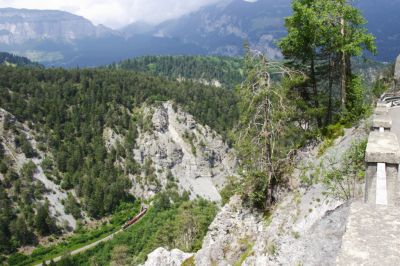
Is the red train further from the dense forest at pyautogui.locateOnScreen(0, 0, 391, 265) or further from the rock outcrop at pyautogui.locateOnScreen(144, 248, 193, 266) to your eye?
the rock outcrop at pyautogui.locateOnScreen(144, 248, 193, 266)

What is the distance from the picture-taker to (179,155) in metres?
147

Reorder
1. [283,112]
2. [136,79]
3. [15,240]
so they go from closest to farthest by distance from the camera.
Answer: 1. [283,112]
2. [15,240]
3. [136,79]

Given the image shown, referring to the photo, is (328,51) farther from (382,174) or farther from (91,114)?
(91,114)

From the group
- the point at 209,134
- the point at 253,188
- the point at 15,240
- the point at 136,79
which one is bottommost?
the point at 15,240

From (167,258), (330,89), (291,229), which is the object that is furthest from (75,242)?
(291,229)

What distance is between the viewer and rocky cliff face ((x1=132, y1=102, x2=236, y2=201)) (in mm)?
134875

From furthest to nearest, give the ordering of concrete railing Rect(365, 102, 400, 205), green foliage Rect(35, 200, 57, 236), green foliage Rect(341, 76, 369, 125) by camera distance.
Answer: green foliage Rect(35, 200, 57, 236)
green foliage Rect(341, 76, 369, 125)
concrete railing Rect(365, 102, 400, 205)

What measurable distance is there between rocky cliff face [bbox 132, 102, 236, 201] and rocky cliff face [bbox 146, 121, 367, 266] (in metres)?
103

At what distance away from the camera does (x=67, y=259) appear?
3017 inches

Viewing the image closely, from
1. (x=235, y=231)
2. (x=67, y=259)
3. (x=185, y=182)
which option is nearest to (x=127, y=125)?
(x=185, y=182)

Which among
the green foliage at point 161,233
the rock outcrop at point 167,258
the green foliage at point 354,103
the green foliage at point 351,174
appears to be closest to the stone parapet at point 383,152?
the green foliage at point 351,174

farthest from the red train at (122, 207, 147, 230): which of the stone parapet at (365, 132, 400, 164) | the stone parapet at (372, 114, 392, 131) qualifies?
the stone parapet at (365, 132, 400, 164)

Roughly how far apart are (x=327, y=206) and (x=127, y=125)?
138 m

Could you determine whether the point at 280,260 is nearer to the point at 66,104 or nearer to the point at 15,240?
the point at 15,240
